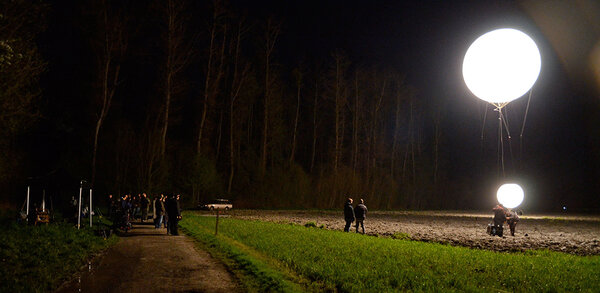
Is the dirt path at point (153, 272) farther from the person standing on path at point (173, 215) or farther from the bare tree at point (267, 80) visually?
the bare tree at point (267, 80)

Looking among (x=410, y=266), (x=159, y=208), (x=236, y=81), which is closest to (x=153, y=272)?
(x=410, y=266)

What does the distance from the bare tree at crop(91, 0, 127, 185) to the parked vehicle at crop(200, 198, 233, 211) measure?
431 inches

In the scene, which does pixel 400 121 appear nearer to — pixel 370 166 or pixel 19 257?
pixel 370 166

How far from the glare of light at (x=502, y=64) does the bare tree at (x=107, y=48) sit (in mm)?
32295

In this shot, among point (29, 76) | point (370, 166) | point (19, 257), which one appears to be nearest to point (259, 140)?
point (370, 166)

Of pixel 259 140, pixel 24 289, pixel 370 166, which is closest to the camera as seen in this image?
pixel 24 289

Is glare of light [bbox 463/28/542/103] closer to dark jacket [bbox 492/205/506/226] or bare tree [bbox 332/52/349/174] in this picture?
dark jacket [bbox 492/205/506/226]

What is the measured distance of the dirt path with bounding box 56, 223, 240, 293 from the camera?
796 cm

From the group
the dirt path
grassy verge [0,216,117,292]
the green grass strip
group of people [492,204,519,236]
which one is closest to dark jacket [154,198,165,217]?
grassy verge [0,216,117,292]

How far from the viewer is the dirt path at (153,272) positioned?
314 inches

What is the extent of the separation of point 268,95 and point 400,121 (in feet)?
86.0

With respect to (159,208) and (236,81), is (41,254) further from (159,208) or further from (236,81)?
(236,81)

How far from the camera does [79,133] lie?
4338 centimetres

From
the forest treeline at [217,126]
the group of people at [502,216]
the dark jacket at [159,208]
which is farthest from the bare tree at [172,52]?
the group of people at [502,216]
